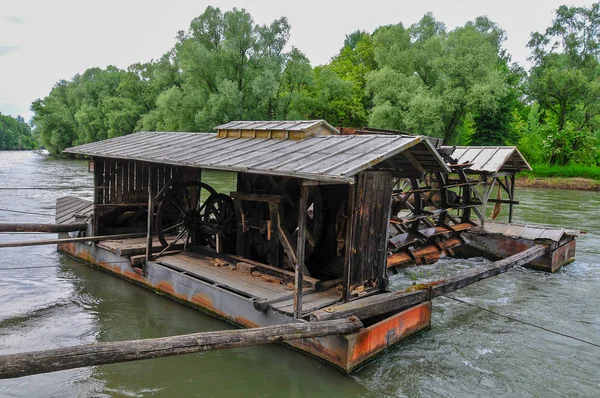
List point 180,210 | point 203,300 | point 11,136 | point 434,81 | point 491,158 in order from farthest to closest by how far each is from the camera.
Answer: point 11,136 < point 434,81 < point 491,158 < point 180,210 < point 203,300

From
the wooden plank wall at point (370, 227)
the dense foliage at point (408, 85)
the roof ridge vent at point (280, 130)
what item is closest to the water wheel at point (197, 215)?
the roof ridge vent at point (280, 130)

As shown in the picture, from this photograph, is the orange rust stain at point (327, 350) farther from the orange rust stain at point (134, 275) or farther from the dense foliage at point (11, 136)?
the dense foliage at point (11, 136)

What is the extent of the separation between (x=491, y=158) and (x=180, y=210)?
26.8ft

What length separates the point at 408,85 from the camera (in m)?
30.5

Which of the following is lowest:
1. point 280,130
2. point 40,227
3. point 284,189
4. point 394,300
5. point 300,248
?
point 394,300

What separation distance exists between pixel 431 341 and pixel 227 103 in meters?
26.0

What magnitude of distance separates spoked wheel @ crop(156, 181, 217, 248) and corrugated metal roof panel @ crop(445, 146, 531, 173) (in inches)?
255

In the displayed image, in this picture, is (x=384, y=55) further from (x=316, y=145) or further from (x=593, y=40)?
(x=316, y=145)

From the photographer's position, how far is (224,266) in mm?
8602

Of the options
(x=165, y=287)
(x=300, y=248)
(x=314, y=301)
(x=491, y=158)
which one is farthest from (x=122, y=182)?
(x=491, y=158)

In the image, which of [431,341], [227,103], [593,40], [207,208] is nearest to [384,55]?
[227,103]

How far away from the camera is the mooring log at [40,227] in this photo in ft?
32.1

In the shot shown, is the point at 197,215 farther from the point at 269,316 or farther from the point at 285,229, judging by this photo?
the point at 269,316

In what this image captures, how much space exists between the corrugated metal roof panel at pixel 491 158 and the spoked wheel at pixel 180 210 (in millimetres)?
6468
